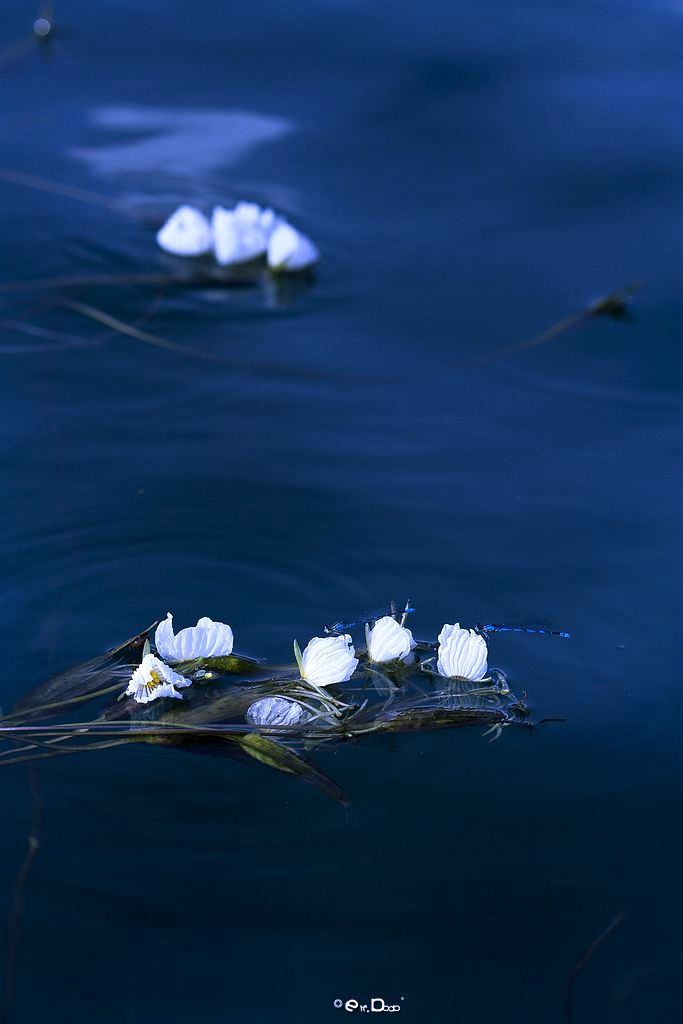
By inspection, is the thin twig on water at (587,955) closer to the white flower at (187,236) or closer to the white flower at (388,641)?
the white flower at (388,641)

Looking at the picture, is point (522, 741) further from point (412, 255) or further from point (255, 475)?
point (412, 255)

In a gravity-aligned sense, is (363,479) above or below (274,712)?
above

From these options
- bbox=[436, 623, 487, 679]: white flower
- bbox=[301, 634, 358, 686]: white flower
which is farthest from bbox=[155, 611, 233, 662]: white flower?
bbox=[436, 623, 487, 679]: white flower


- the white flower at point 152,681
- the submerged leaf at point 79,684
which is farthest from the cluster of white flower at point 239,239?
the white flower at point 152,681

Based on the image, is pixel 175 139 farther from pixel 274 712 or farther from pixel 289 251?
pixel 274 712

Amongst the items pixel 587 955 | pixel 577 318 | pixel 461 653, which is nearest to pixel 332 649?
pixel 461 653

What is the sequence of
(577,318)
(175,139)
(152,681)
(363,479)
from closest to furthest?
(152,681)
(363,479)
(577,318)
(175,139)
